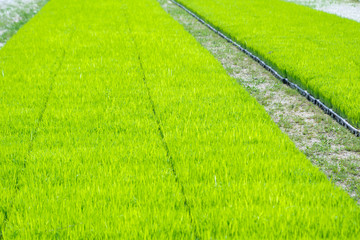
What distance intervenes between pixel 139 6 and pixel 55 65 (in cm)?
547

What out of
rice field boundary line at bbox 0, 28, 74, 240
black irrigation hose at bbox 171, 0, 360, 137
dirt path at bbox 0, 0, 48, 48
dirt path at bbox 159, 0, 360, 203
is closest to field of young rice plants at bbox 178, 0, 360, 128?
black irrigation hose at bbox 171, 0, 360, 137

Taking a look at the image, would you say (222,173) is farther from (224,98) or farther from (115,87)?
(115,87)

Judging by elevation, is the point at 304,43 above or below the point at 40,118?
above

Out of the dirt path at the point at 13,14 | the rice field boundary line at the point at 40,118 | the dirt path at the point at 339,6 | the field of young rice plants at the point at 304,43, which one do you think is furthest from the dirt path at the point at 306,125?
the dirt path at the point at 339,6

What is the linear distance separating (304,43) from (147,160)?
399cm

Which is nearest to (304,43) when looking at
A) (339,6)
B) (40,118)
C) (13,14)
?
(40,118)

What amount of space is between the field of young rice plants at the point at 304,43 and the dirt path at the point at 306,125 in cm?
17

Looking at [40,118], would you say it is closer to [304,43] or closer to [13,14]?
[304,43]

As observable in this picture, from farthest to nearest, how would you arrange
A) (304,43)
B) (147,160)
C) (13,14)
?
(13,14) < (304,43) < (147,160)

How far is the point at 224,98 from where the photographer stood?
12.9 ft

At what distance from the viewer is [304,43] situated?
19.5 feet

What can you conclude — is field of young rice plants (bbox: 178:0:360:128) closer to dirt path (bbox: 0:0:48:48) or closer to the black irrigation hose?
the black irrigation hose

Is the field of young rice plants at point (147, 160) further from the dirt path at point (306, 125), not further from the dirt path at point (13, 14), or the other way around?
the dirt path at point (13, 14)

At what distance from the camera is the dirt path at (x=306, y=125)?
9.33 ft
